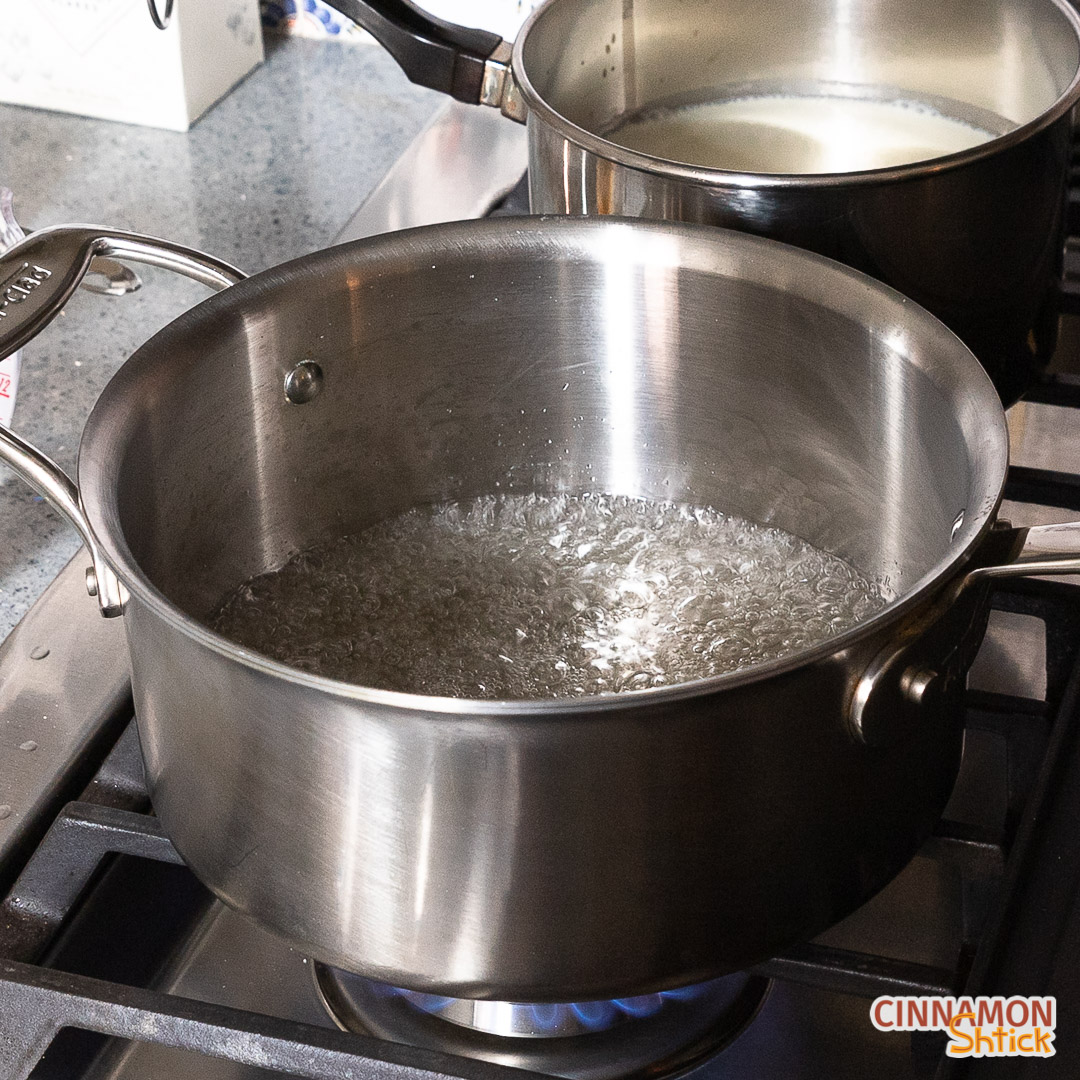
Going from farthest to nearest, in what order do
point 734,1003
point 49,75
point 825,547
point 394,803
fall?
point 49,75 < point 825,547 < point 734,1003 < point 394,803

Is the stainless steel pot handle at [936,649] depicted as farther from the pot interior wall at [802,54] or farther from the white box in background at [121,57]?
the white box in background at [121,57]

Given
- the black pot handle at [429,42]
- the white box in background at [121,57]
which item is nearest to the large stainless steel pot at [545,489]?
the black pot handle at [429,42]

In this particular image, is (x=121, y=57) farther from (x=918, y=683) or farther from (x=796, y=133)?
(x=918, y=683)

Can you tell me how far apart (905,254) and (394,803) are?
313mm

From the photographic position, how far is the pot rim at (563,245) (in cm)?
34

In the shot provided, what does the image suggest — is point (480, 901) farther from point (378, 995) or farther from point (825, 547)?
point (825, 547)

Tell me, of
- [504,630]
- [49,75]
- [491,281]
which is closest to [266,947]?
[504,630]

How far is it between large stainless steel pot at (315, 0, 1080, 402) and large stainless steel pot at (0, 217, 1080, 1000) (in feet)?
0.09

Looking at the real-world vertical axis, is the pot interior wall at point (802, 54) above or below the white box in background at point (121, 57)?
above

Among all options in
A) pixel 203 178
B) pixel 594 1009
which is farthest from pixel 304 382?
pixel 203 178

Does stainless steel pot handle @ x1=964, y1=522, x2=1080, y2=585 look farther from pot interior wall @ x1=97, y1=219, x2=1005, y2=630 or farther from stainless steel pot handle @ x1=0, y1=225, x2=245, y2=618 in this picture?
stainless steel pot handle @ x1=0, y1=225, x2=245, y2=618

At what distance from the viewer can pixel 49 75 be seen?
38.4 inches

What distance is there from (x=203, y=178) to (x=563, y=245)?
441mm

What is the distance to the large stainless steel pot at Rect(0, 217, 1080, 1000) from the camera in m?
0.37
